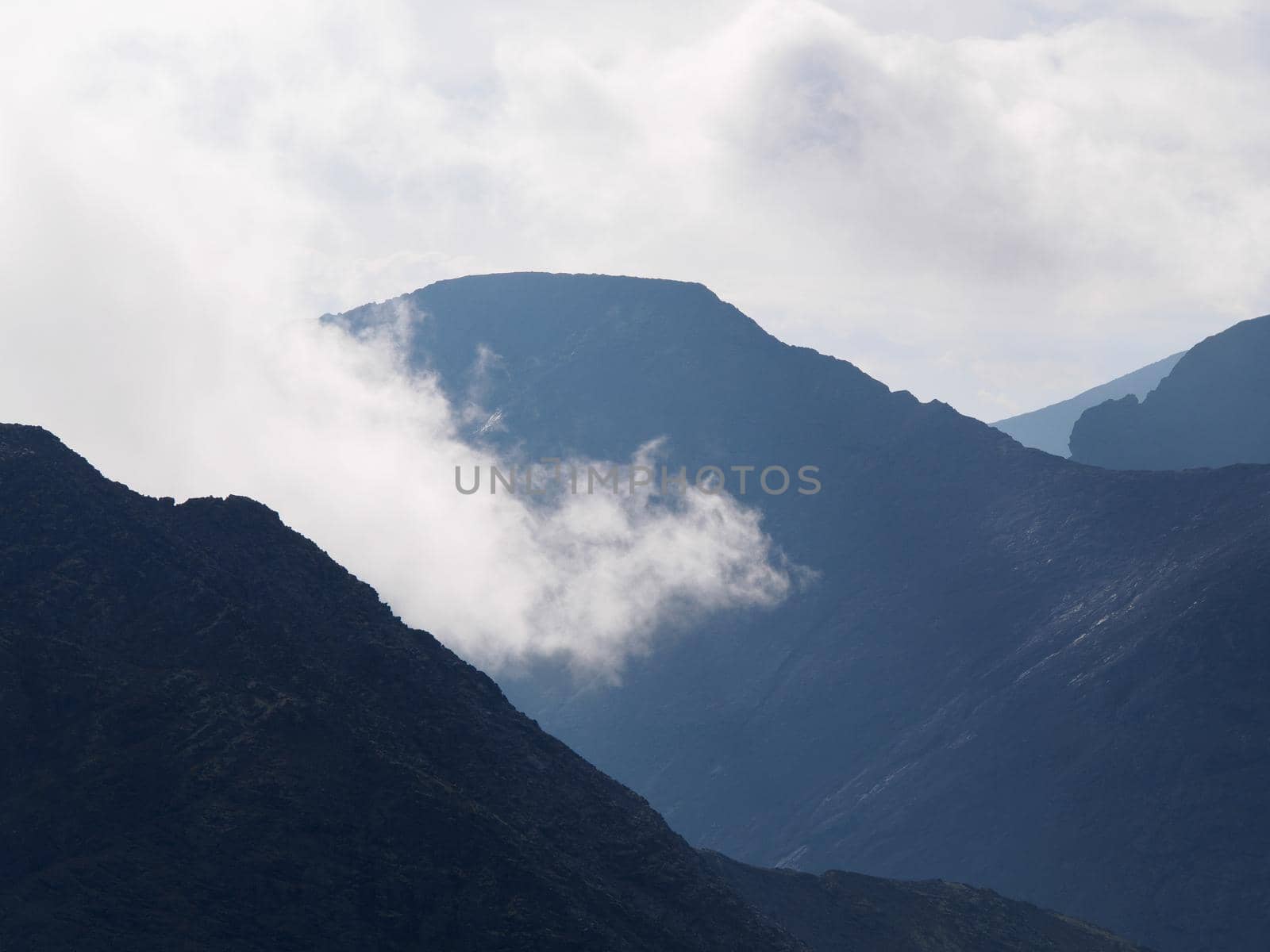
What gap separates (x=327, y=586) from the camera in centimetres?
8294

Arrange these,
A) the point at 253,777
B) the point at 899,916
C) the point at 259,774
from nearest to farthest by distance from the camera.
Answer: the point at 253,777 < the point at 259,774 < the point at 899,916

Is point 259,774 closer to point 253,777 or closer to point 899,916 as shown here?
point 253,777

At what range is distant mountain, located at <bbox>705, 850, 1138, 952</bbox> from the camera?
102 m

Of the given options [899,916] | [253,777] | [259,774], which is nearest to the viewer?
[253,777]

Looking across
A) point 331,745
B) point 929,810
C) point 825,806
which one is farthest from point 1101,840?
point 331,745

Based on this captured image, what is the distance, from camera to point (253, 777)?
6412 centimetres

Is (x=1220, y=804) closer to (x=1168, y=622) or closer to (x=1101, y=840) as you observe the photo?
(x=1101, y=840)

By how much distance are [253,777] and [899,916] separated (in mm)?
62777

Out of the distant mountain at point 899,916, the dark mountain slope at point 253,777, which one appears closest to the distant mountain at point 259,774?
the dark mountain slope at point 253,777

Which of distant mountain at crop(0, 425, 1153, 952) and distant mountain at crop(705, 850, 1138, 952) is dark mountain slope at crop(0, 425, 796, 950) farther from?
distant mountain at crop(705, 850, 1138, 952)

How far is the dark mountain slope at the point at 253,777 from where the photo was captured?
59219mm

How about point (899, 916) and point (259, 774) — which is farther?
point (899, 916)

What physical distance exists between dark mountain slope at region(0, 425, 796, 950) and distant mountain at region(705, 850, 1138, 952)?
23.4 metres

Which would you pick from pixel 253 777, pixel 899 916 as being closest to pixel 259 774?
pixel 253 777
